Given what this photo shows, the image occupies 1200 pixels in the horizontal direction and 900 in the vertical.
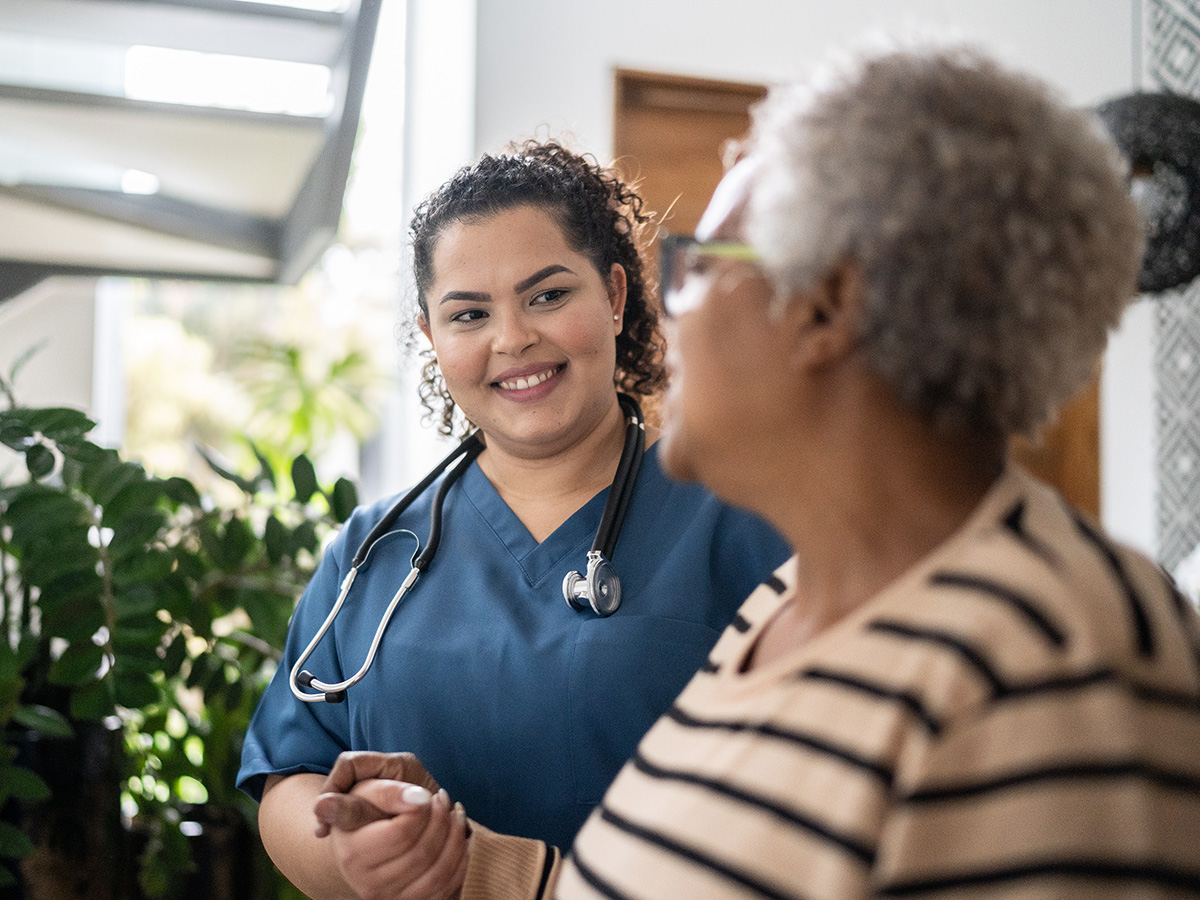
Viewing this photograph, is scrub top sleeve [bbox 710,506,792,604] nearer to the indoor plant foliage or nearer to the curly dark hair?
the curly dark hair

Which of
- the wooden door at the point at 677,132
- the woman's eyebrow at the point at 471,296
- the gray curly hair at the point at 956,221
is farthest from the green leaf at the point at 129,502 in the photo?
the wooden door at the point at 677,132

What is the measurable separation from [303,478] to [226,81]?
658 mm

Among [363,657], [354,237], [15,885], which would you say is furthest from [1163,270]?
[354,237]

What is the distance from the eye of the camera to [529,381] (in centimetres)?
115

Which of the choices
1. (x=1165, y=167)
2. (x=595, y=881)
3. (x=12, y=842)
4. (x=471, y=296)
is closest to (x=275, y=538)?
(x=12, y=842)

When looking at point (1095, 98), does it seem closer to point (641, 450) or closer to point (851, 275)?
point (641, 450)

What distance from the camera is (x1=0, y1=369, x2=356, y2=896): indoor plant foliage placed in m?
1.49

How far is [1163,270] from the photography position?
197 cm

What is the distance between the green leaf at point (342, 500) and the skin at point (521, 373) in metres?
0.60

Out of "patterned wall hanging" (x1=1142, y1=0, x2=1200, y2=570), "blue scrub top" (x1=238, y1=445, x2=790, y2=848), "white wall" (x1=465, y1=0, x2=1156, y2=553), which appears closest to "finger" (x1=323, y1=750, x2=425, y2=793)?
"blue scrub top" (x1=238, y1=445, x2=790, y2=848)

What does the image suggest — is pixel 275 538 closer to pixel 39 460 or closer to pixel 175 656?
pixel 175 656

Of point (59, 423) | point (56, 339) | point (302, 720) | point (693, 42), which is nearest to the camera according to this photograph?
point (302, 720)

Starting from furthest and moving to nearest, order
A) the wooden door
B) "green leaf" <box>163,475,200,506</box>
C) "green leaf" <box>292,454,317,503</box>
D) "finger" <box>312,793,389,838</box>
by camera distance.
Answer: the wooden door → "green leaf" <box>292,454,317,503</box> → "green leaf" <box>163,475,200,506</box> → "finger" <box>312,793,389,838</box>

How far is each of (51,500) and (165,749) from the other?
619mm
